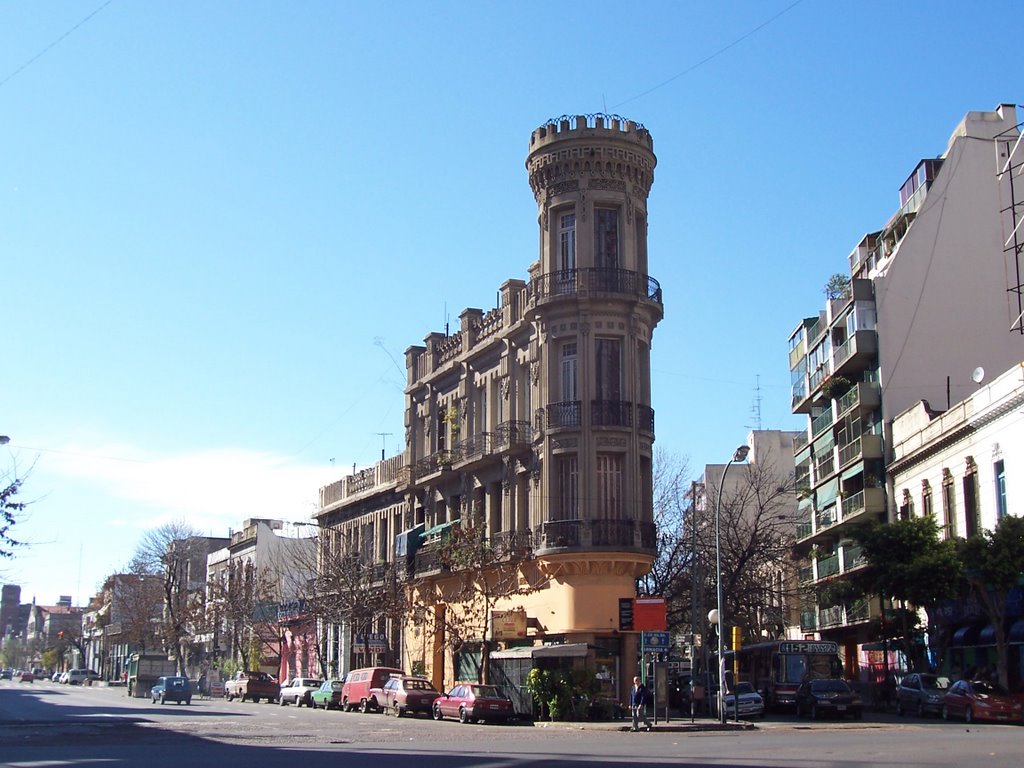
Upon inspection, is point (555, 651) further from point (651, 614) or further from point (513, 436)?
point (513, 436)

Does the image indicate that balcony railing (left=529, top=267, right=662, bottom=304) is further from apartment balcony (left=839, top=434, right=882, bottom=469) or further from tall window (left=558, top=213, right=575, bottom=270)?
apartment balcony (left=839, top=434, right=882, bottom=469)

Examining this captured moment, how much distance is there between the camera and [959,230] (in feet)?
183

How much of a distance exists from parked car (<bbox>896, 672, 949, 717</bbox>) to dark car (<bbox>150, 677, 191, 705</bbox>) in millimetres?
36166

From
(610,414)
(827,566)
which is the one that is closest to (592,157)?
(610,414)

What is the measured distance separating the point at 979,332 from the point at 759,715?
23.3 meters

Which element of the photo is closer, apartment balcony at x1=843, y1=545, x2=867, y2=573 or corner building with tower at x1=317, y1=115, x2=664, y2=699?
corner building with tower at x1=317, y1=115, x2=664, y2=699

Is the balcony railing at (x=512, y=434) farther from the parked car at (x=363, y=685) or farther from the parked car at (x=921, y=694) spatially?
the parked car at (x=921, y=694)

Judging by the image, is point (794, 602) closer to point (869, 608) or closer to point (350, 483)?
point (869, 608)

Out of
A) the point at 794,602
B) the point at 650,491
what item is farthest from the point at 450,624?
the point at 794,602

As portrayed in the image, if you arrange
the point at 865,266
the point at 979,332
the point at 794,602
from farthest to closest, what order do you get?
the point at 794,602 → the point at 865,266 → the point at 979,332

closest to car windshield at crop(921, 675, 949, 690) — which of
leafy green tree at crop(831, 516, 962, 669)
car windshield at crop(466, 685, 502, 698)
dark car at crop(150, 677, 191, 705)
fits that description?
leafy green tree at crop(831, 516, 962, 669)

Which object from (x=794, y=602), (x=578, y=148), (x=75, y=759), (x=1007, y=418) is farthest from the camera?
(x=794, y=602)

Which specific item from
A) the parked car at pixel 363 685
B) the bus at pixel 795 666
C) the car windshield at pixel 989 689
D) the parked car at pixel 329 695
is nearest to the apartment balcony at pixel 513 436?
the parked car at pixel 363 685

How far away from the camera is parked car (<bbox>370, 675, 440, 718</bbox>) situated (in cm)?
4409
